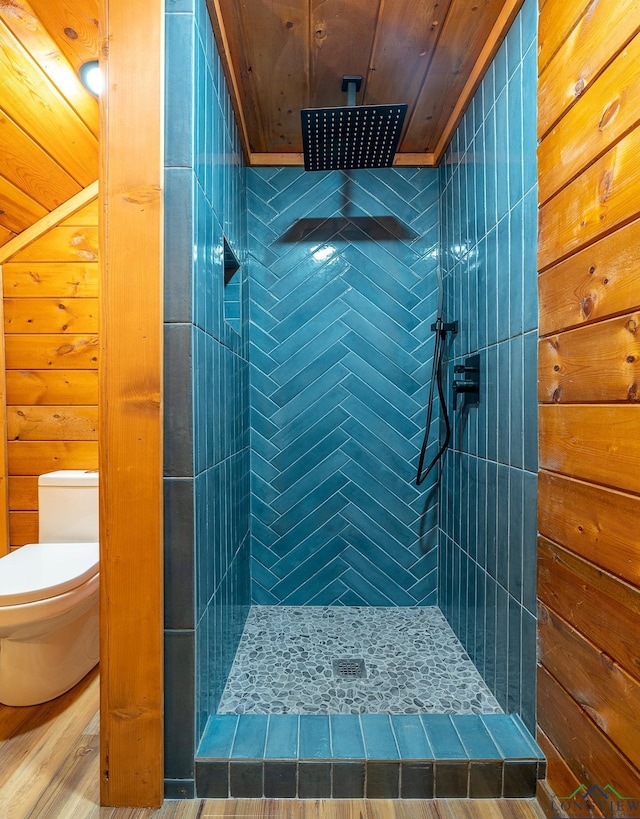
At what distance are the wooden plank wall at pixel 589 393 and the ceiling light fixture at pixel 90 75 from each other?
145 cm

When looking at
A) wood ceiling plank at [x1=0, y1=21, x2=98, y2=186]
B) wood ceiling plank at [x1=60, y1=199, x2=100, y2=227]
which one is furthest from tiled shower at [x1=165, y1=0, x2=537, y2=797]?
wood ceiling plank at [x1=60, y1=199, x2=100, y2=227]

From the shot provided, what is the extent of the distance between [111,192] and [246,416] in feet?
4.19

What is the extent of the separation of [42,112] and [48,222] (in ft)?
1.99

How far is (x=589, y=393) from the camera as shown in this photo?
112 cm

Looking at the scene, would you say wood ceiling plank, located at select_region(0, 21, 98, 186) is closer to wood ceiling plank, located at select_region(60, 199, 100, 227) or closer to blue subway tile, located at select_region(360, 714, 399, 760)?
wood ceiling plank, located at select_region(60, 199, 100, 227)

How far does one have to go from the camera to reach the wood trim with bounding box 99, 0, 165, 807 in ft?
4.05

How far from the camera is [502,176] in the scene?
1608 millimetres

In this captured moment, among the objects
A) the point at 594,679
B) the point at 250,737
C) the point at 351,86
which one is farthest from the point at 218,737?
the point at 351,86

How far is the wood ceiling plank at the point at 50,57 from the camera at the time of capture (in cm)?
149

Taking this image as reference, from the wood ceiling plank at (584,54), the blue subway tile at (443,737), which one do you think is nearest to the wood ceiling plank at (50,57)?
the wood ceiling plank at (584,54)

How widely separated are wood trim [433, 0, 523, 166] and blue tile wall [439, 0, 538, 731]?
1.3 inches

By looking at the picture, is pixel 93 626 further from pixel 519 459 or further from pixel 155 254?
pixel 519 459

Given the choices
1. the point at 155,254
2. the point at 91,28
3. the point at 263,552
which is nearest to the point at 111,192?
Answer: the point at 155,254

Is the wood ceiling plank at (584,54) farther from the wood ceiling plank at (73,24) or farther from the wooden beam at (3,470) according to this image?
the wooden beam at (3,470)
